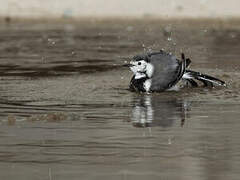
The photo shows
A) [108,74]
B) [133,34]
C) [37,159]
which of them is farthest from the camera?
[133,34]

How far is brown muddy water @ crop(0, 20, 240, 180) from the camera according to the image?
20.3 ft

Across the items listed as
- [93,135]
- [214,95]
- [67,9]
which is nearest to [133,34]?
[67,9]

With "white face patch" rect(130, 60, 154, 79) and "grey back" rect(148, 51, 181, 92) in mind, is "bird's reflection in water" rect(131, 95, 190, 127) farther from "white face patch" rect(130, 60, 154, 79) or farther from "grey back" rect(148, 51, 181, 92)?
"white face patch" rect(130, 60, 154, 79)

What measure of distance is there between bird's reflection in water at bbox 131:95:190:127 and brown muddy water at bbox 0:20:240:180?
0.01 m

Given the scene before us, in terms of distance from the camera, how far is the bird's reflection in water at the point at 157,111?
27.3 ft

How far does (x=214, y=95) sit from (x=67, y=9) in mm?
13695

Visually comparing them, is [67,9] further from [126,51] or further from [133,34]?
[126,51]

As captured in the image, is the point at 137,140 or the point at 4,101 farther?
the point at 4,101

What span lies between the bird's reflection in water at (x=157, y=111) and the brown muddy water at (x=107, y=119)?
0.03 feet

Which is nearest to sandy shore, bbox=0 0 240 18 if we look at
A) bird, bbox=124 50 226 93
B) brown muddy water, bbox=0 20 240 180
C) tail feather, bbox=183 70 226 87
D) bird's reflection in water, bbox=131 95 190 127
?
brown muddy water, bbox=0 20 240 180

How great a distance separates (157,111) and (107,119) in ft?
2.67

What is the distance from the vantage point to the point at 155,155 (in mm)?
6574

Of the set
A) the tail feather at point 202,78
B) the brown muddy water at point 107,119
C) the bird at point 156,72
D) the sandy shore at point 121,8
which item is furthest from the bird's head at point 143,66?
the sandy shore at point 121,8

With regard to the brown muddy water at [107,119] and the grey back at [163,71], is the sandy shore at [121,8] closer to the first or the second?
the brown muddy water at [107,119]
